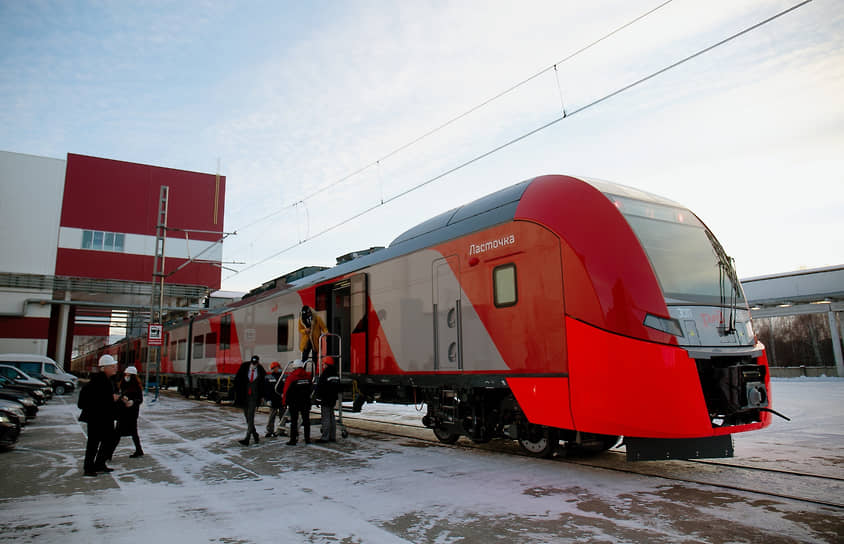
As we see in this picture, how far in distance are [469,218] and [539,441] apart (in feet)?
11.3

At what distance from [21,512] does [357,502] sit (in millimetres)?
3171

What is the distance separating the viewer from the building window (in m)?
30.2

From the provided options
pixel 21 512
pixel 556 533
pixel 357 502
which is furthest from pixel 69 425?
pixel 556 533

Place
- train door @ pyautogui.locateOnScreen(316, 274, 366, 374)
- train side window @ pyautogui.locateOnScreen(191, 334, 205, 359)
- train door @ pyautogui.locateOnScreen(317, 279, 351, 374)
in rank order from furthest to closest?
train side window @ pyautogui.locateOnScreen(191, 334, 205, 359) → train door @ pyautogui.locateOnScreen(317, 279, 351, 374) → train door @ pyautogui.locateOnScreen(316, 274, 366, 374)

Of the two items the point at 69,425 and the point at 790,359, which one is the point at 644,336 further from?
the point at 790,359

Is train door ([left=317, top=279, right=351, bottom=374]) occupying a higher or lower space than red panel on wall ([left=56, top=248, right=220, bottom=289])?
lower

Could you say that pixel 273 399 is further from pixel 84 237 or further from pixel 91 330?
pixel 91 330

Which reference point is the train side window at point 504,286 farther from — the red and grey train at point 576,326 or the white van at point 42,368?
the white van at point 42,368

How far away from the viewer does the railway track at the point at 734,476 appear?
5598 mm

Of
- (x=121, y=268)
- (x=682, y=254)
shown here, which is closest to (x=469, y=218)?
(x=682, y=254)

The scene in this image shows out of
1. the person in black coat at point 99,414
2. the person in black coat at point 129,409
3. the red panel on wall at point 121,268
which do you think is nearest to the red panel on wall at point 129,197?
the red panel on wall at point 121,268

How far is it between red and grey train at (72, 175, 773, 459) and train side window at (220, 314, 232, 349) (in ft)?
35.7

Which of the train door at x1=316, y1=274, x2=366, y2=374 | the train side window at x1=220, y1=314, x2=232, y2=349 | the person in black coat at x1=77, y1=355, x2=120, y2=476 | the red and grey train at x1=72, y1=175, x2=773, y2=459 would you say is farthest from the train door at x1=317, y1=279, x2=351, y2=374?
the train side window at x1=220, y1=314, x2=232, y2=349

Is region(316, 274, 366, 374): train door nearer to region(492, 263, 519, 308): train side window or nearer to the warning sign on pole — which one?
region(492, 263, 519, 308): train side window
